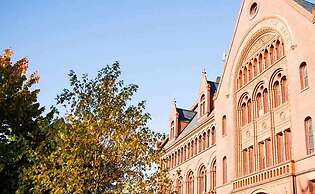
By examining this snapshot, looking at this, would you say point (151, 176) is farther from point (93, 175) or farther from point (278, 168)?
point (278, 168)

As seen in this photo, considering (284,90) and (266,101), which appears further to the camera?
(266,101)

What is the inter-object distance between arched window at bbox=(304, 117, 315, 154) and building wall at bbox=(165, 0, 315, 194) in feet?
0.61

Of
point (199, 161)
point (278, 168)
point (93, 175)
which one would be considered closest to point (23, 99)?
point (93, 175)

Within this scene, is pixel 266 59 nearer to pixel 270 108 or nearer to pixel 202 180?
pixel 270 108

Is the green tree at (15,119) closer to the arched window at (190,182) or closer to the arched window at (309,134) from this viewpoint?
the arched window at (309,134)

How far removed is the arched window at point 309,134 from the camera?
23.0 meters

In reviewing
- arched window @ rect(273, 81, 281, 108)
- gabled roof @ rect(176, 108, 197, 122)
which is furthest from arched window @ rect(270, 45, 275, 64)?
gabled roof @ rect(176, 108, 197, 122)

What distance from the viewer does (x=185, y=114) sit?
51125 millimetres

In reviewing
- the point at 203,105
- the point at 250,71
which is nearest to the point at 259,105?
the point at 250,71

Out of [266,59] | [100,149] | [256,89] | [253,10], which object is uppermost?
[253,10]

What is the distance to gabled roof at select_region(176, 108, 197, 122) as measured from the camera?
165 feet

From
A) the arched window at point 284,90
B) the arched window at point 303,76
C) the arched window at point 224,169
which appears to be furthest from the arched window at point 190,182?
the arched window at point 303,76

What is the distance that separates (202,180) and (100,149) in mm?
24368

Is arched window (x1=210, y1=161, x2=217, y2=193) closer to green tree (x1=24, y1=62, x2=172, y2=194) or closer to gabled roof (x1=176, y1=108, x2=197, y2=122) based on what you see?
gabled roof (x1=176, y1=108, x2=197, y2=122)
